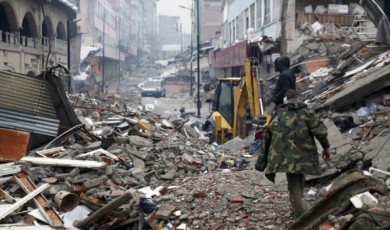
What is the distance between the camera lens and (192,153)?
10766 mm

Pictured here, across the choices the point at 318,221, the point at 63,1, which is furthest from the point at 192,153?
the point at 63,1

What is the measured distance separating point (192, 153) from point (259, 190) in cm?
359

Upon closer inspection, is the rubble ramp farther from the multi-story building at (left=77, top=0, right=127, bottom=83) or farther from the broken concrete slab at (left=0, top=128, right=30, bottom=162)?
the multi-story building at (left=77, top=0, right=127, bottom=83)

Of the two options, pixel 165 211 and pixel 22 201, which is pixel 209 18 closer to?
pixel 165 211

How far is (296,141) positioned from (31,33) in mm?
23524

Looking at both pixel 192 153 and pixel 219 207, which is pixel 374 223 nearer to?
pixel 219 207

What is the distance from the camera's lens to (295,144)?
5738 mm

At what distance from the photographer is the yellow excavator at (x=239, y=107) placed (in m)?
11.9

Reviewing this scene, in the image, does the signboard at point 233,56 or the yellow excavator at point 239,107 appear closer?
the yellow excavator at point 239,107

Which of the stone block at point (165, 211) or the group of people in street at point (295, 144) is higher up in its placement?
the group of people in street at point (295, 144)

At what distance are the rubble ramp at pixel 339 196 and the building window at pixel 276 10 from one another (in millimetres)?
15945

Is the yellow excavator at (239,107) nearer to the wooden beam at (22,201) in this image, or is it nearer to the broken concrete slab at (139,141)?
the broken concrete slab at (139,141)

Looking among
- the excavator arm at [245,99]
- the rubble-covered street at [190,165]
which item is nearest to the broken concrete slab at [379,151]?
the rubble-covered street at [190,165]

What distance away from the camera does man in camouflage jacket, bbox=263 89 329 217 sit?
18.8ft
